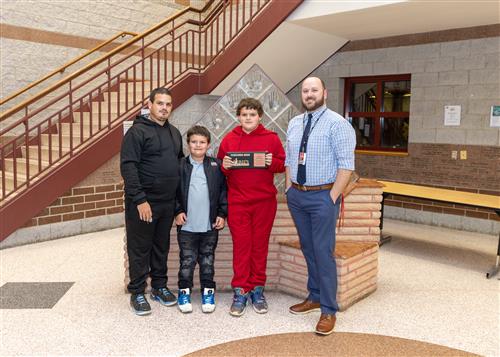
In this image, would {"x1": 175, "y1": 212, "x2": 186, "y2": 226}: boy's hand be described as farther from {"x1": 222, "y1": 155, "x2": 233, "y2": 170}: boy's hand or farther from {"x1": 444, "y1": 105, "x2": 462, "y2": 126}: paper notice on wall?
{"x1": 444, "y1": 105, "x2": 462, "y2": 126}: paper notice on wall

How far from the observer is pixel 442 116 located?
19.6ft

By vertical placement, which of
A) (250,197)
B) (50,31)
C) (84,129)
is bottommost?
(250,197)

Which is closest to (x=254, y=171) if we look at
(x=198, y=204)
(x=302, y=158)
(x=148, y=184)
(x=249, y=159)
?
(x=249, y=159)

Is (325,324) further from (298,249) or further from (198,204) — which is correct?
(198,204)

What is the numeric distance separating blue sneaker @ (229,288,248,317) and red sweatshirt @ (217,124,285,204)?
0.64 meters

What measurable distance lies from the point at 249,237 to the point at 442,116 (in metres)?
4.18

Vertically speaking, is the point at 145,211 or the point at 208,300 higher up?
the point at 145,211

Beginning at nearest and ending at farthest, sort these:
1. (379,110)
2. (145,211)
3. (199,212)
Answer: (145,211)
(199,212)
(379,110)

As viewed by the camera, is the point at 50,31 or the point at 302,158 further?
the point at 50,31

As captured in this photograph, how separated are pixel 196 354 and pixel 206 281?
2.17 feet

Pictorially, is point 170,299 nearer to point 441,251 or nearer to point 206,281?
point 206,281

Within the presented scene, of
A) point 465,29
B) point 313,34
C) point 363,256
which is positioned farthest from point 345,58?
point 363,256

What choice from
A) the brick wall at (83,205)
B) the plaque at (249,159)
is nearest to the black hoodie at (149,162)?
the plaque at (249,159)

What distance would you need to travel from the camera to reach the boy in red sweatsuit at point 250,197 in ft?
9.46
